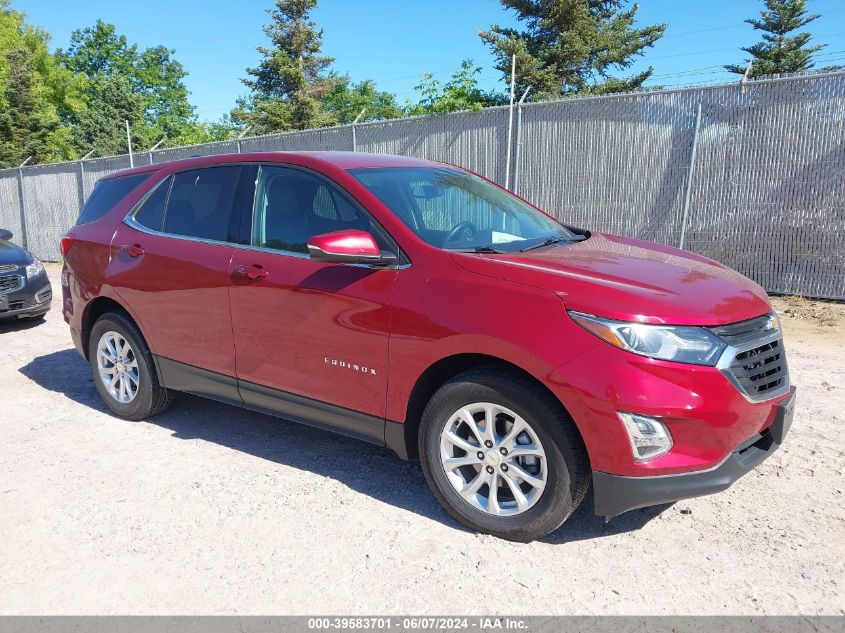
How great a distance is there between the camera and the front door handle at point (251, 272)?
3694 mm

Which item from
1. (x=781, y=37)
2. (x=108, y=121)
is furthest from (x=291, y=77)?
(x=781, y=37)

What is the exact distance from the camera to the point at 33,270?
8.16 m

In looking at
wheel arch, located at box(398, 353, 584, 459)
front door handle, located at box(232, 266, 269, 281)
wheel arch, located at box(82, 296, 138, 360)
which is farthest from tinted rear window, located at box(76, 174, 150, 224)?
wheel arch, located at box(398, 353, 584, 459)

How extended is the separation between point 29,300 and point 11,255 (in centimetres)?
67

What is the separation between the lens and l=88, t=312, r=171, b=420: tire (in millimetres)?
4531

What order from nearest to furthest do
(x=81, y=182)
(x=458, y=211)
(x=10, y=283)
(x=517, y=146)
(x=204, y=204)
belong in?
(x=458, y=211)
(x=204, y=204)
(x=10, y=283)
(x=517, y=146)
(x=81, y=182)

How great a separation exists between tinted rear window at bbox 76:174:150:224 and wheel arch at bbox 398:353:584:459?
2836 millimetres

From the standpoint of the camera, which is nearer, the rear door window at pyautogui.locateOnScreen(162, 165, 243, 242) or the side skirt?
the side skirt

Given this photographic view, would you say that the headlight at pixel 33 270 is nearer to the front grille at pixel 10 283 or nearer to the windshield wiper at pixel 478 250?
the front grille at pixel 10 283

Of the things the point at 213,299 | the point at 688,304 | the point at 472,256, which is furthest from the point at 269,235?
the point at 688,304

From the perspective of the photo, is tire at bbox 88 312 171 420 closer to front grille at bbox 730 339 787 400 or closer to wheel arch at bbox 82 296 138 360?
wheel arch at bbox 82 296 138 360

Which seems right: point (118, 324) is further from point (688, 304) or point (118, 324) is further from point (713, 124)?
point (713, 124)

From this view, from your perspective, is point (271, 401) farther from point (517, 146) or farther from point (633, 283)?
point (517, 146)
